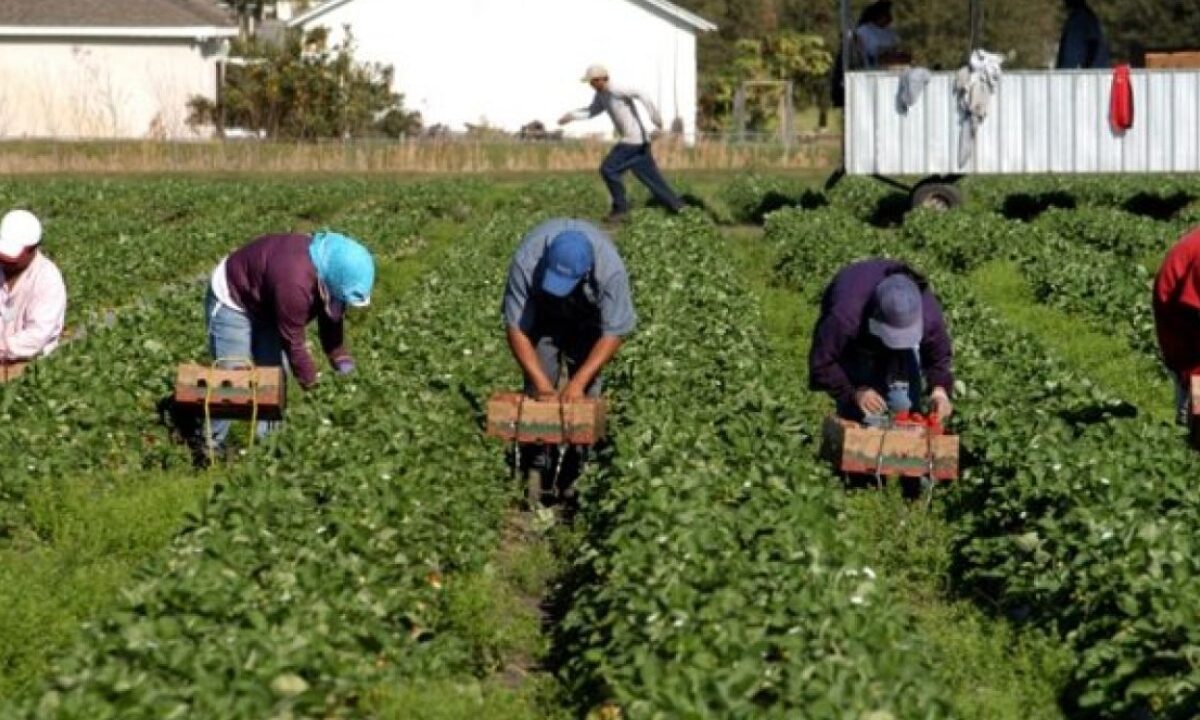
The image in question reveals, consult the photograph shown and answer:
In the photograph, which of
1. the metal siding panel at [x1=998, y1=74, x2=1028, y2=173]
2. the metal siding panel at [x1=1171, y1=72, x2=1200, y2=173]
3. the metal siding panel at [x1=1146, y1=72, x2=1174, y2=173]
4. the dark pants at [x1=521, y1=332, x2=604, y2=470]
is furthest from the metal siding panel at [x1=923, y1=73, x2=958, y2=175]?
the dark pants at [x1=521, y1=332, x2=604, y2=470]

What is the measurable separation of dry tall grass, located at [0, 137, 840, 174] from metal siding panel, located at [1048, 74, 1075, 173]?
15934 millimetres

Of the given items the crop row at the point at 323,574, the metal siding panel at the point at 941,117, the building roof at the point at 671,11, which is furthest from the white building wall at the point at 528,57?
the crop row at the point at 323,574

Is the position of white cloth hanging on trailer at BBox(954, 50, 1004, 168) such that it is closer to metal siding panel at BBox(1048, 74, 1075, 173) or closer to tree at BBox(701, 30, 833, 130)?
metal siding panel at BBox(1048, 74, 1075, 173)

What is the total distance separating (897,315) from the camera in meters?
11.1

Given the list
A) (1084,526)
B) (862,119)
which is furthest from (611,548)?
(862,119)

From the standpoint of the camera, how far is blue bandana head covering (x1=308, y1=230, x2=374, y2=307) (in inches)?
468

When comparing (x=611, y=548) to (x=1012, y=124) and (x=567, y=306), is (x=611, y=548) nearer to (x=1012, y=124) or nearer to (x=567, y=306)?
A: (x=567, y=306)

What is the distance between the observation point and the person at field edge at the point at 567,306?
11773mm

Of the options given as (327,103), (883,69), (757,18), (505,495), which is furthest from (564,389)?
(757,18)

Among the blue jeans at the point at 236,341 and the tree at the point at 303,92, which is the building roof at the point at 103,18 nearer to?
the tree at the point at 303,92

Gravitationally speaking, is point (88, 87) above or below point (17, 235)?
above

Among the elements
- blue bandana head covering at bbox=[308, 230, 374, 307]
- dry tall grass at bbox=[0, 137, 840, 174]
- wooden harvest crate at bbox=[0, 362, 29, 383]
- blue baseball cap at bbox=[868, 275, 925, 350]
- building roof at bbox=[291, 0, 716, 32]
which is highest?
building roof at bbox=[291, 0, 716, 32]

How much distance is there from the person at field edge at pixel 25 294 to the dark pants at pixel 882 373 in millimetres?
4348

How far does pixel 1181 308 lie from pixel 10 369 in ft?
20.5
